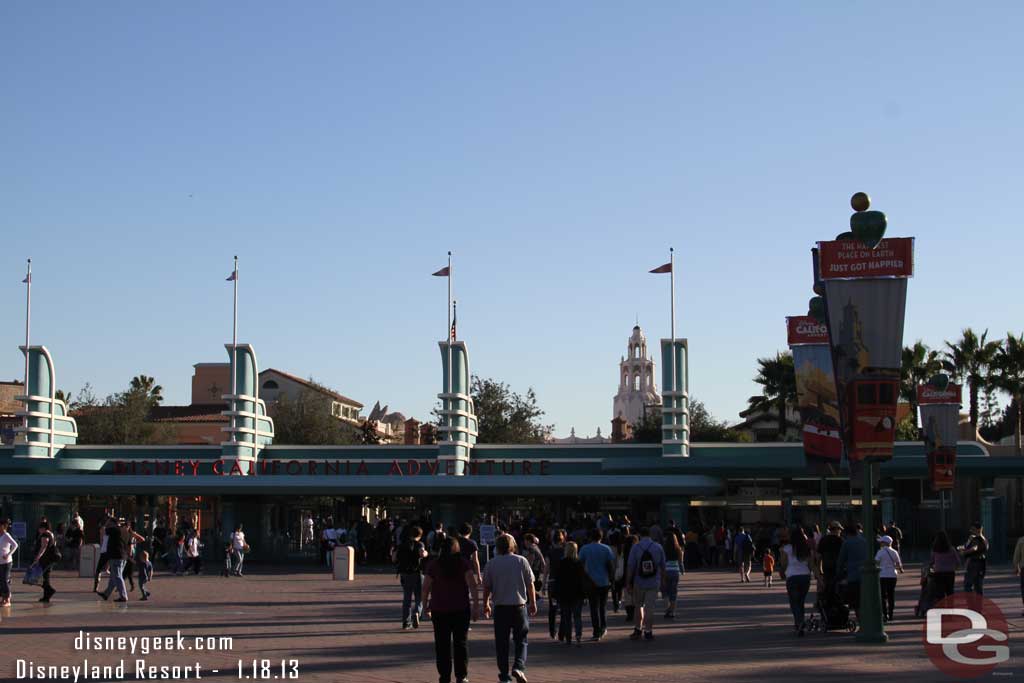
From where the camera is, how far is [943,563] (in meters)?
20.5

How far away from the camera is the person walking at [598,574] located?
18.5 m

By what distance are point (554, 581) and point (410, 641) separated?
7.45ft

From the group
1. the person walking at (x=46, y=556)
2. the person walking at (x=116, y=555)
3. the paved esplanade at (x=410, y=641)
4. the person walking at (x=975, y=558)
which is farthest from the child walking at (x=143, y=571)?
the person walking at (x=975, y=558)

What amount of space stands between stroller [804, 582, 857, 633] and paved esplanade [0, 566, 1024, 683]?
35 cm

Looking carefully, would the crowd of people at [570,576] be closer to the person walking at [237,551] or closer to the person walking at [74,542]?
the person walking at [74,542]

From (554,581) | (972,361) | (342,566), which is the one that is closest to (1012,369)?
(972,361)

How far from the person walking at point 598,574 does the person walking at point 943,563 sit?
17.7 feet

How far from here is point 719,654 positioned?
661 inches

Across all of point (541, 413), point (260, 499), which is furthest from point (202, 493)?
point (541, 413)

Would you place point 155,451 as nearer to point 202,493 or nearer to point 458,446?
point 202,493

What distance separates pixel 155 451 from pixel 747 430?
51.9 meters

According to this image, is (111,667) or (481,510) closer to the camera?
(111,667)

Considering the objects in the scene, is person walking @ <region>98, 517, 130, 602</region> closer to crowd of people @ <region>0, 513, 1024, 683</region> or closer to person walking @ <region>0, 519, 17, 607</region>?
crowd of people @ <region>0, 513, 1024, 683</region>

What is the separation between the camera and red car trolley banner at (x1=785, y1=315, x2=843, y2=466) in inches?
1040
